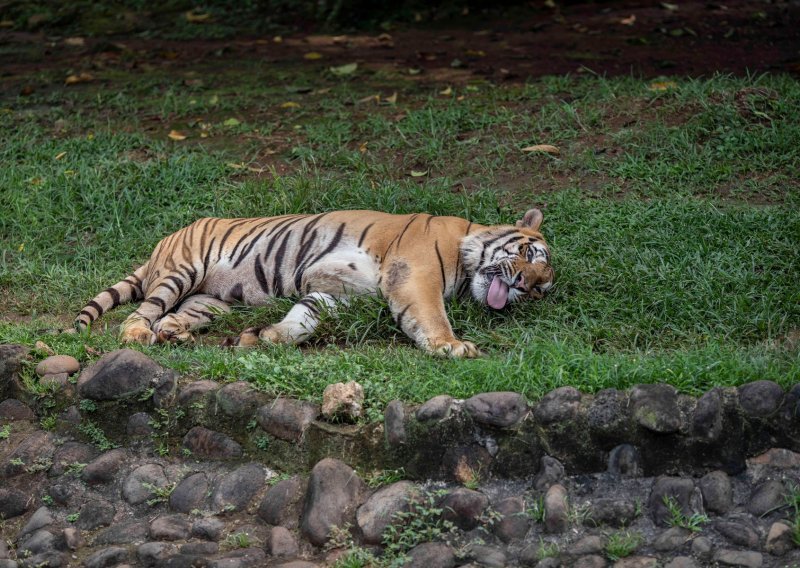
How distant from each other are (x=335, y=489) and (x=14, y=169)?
15.6 ft

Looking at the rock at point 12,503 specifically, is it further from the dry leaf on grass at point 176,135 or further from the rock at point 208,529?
the dry leaf on grass at point 176,135

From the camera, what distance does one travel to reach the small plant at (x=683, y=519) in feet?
12.9

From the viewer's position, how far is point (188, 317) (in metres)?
5.87

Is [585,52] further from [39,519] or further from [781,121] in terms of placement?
[39,519]

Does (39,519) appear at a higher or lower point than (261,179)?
lower

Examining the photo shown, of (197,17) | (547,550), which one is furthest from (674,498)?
(197,17)

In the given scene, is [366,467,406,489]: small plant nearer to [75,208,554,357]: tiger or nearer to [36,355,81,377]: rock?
[75,208,554,357]: tiger

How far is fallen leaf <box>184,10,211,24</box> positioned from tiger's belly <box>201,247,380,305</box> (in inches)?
250

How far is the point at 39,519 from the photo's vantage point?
15.0 ft

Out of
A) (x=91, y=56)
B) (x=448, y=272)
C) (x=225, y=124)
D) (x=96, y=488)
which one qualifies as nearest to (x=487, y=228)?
(x=448, y=272)

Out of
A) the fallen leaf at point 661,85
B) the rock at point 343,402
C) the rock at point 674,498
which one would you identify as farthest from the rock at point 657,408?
the fallen leaf at point 661,85

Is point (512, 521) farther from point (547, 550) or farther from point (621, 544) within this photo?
point (621, 544)

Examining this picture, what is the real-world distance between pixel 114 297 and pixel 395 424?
2.45 meters

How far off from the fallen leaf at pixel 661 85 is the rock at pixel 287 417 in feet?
15.4
